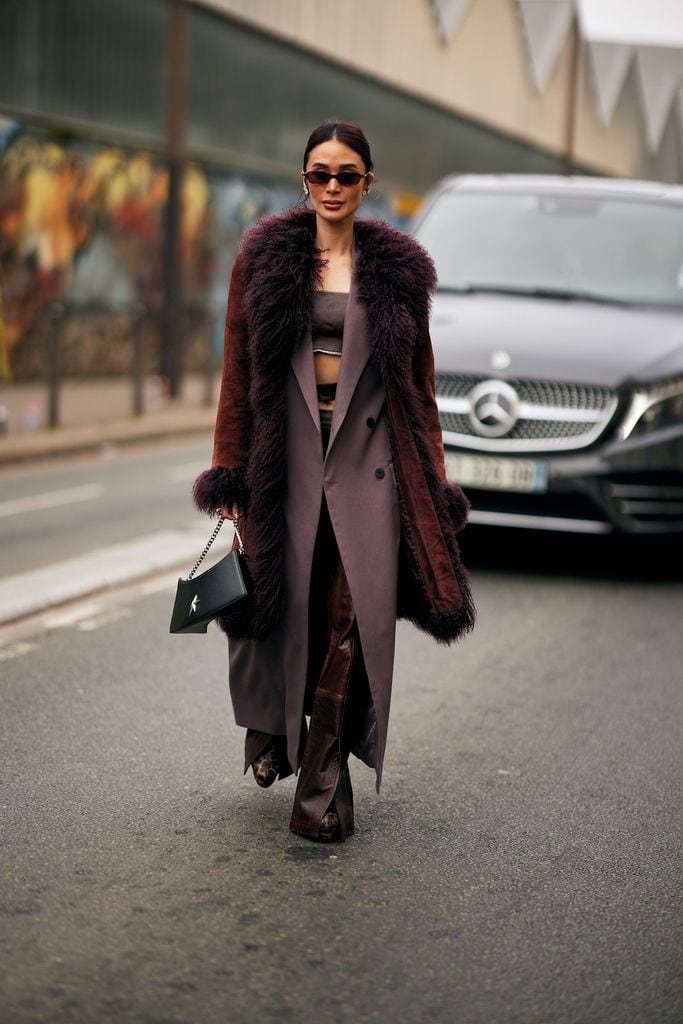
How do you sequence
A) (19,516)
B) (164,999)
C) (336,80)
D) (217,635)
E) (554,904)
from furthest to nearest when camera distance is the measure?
(336,80)
(19,516)
(217,635)
(554,904)
(164,999)

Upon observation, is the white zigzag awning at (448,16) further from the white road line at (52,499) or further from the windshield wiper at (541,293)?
the windshield wiper at (541,293)

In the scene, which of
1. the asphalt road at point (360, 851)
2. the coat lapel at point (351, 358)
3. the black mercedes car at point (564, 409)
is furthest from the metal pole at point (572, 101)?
the coat lapel at point (351, 358)

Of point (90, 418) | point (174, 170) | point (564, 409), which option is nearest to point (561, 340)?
point (564, 409)

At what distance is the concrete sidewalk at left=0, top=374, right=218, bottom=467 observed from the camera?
1369cm

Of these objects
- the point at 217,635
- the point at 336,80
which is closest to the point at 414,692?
the point at 217,635

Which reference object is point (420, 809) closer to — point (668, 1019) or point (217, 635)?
point (668, 1019)

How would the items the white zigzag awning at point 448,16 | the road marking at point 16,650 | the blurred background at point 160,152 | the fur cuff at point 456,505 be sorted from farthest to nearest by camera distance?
the white zigzag awning at point 448,16, the blurred background at point 160,152, the road marking at point 16,650, the fur cuff at point 456,505

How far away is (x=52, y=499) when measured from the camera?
1086cm

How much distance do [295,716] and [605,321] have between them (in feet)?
15.3

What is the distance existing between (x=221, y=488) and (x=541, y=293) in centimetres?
495

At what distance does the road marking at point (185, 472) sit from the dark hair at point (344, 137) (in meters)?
8.10

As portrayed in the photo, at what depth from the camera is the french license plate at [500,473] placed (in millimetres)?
7730

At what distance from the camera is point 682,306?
28.3 feet

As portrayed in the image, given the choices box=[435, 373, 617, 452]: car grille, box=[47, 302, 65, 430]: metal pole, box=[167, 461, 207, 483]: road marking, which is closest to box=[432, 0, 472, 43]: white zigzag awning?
box=[47, 302, 65, 430]: metal pole
